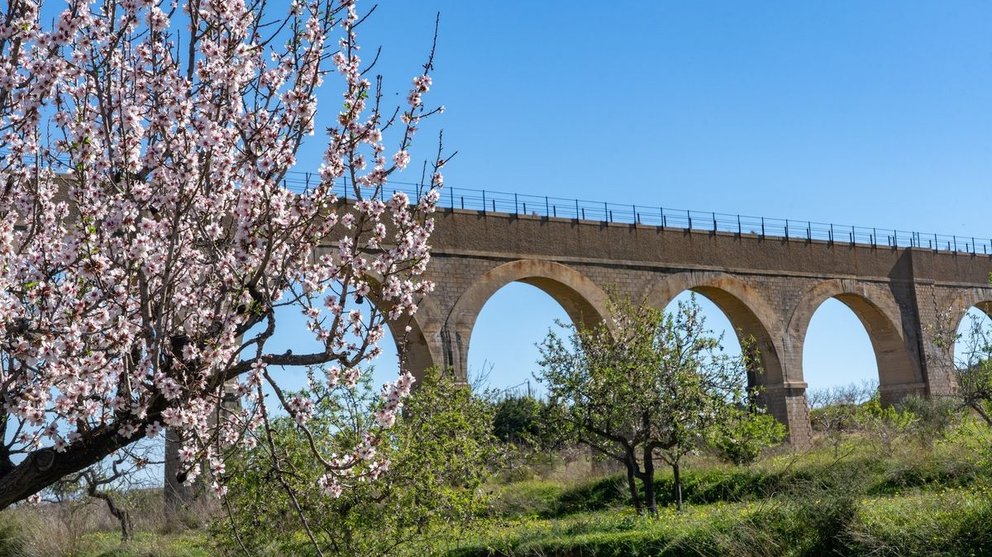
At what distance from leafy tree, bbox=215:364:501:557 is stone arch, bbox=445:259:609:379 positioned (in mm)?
8119

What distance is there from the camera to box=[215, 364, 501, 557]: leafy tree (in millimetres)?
9281

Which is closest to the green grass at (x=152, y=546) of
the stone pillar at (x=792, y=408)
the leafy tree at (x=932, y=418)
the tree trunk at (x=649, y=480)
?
the tree trunk at (x=649, y=480)

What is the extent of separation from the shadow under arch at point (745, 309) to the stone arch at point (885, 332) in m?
2.38

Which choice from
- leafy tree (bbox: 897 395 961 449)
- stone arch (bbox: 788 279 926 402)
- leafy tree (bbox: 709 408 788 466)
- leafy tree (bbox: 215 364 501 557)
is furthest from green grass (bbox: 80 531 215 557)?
stone arch (bbox: 788 279 926 402)

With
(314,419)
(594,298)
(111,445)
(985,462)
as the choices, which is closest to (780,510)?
(985,462)

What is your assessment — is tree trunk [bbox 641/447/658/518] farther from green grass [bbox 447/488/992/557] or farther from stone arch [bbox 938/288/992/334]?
stone arch [bbox 938/288/992/334]

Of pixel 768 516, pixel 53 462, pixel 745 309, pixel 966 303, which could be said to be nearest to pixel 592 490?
pixel 768 516

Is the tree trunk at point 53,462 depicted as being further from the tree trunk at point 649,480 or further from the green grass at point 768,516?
the tree trunk at point 649,480

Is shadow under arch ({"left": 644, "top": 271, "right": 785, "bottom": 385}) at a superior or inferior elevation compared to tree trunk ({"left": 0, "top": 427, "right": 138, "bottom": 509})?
superior

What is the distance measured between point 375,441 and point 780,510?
20.0 feet

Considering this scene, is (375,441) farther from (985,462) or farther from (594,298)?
(594,298)

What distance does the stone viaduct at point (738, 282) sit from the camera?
63.1 ft

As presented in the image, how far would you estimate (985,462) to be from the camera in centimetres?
1059

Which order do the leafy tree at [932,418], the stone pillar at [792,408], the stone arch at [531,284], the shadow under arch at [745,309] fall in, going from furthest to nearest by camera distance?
the stone pillar at [792,408] < the shadow under arch at [745,309] < the stone arch at [531,284] < the leafy tree at [932,418]
